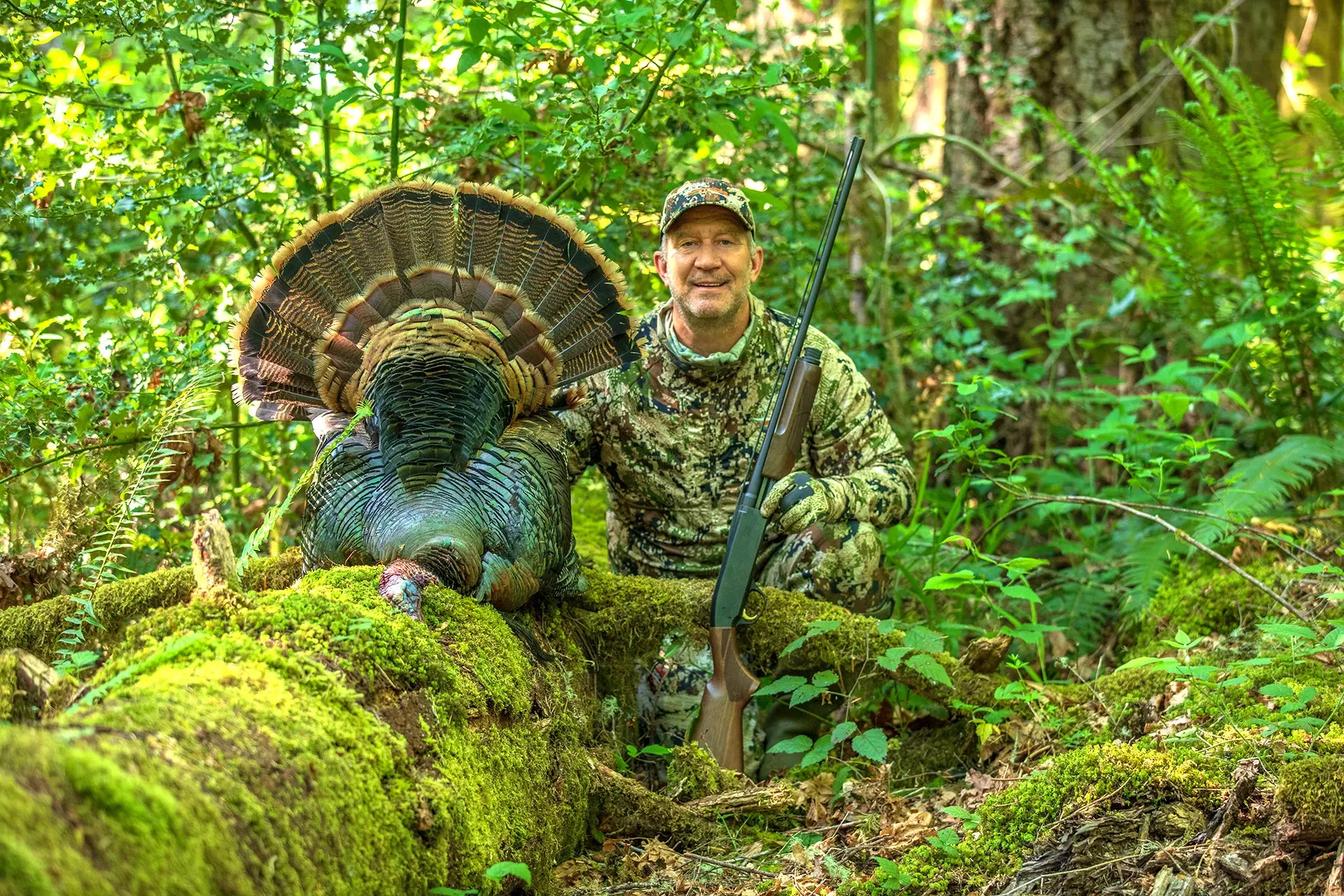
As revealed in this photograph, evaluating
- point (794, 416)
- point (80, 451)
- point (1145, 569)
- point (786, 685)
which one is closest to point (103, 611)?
point (80, 451)

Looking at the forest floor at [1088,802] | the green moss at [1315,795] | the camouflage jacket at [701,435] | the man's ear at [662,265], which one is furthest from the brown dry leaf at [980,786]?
the man's ear at [662,265]

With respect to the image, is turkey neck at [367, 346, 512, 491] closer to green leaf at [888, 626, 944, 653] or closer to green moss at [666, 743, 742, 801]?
green moss at [666, 743, 742, 801]

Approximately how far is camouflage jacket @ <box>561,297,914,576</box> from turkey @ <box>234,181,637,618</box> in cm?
82

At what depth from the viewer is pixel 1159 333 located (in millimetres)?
7328

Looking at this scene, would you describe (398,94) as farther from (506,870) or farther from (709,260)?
(506,870)

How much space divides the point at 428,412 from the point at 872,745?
176 centimetres

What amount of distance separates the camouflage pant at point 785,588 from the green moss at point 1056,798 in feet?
4.63

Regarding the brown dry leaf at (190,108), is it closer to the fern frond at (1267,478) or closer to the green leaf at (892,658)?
the green leaf at (892,658)

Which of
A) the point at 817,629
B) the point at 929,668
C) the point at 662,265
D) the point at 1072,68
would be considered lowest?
the point at 929,668

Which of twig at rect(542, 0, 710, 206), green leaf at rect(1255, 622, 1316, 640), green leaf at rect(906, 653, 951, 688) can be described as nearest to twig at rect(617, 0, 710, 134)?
twig at rect(542, 0, 710, 206)

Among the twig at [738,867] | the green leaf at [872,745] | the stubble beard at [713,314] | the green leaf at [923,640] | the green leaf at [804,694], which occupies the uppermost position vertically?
the stubble beard at [713,314]

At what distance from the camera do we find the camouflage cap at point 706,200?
16.0ft

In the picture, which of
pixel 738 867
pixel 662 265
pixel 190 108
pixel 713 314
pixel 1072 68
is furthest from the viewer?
pixel 1072 68

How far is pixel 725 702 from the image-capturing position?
4129 millimetres
